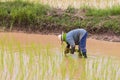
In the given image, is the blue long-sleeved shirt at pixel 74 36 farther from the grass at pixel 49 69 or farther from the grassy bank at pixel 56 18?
the grassy bank at pixel 56 18

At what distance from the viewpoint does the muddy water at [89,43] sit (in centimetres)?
905

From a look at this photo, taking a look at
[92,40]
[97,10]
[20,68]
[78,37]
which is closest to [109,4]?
[97,10]

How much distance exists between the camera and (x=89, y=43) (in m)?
9.98

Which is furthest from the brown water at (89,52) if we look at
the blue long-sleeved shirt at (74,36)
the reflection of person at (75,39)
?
the blue long-sleeved shirt at (74,36)

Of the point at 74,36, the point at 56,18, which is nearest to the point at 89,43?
the point at 56,18

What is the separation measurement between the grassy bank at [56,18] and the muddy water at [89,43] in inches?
13.5

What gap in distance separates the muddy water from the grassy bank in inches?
13.5

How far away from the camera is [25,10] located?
11188mm

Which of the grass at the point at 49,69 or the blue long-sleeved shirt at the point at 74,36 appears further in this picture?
the blue long-sleeved shirt at the point at 74,36

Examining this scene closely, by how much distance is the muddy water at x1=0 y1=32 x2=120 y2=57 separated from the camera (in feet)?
29.7

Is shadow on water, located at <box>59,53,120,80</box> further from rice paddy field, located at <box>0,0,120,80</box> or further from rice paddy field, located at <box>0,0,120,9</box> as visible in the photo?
rice paddy field, located at <box>0,0,120,9</box>

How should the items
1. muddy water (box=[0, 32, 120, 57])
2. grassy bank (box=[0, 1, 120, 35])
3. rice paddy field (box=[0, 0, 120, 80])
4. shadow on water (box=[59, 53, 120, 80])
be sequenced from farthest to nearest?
grassy bank (box=[0, 1, 120, 35]) → muddy water (box=[0, 32, 120, 57]) → rice paddy field (box=[0, 0, 120, 80]) → shadow on water (box=[59, 53, 120, 80])

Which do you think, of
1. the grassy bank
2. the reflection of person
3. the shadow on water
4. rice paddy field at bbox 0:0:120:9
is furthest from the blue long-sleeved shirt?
rice paddy field at bbox 0:0:120:9

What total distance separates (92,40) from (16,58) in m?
3.02
